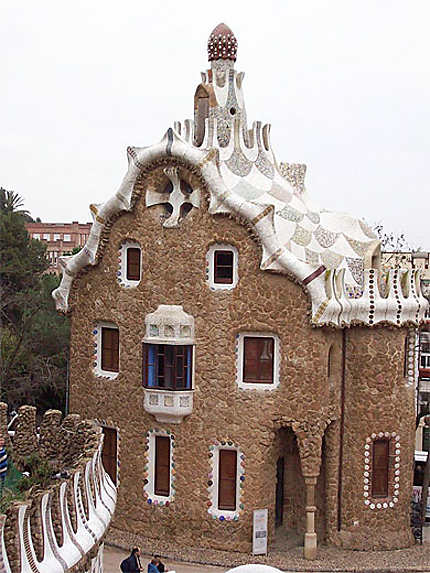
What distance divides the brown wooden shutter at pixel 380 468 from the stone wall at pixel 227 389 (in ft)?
1.28

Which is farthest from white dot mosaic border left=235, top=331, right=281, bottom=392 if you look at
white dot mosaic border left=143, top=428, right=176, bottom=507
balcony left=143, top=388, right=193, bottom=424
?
white dot mosaic border left=143, top=428, right=176, bottom=507

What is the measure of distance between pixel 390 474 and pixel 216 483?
4011 millimetres

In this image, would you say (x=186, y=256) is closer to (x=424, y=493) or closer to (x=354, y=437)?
(x=354, y=437)

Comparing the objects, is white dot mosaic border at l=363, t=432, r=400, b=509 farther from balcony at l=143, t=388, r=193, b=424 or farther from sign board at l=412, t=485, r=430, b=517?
balcony at l=143, t=388, r=193, b=424

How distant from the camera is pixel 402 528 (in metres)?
19.6

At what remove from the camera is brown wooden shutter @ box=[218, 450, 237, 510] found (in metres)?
18.8

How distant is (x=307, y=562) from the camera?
59.1 feet

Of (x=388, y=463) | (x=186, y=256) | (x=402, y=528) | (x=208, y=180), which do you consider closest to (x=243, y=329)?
(x=186, y=256)

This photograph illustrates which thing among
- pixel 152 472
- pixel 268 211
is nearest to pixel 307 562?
pixel 152 472

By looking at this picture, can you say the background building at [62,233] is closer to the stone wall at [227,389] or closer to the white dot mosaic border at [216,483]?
the stone wall at [227,389]

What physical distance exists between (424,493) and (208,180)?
9266 mm

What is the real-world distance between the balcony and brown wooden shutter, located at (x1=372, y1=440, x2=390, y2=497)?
4.35 m

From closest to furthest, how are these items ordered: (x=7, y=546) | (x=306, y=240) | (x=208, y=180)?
(x=7, y=546) → (x=208, y=180) → (x=306, y=240)

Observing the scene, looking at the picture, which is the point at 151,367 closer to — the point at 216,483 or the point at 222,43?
the point at 216,483
